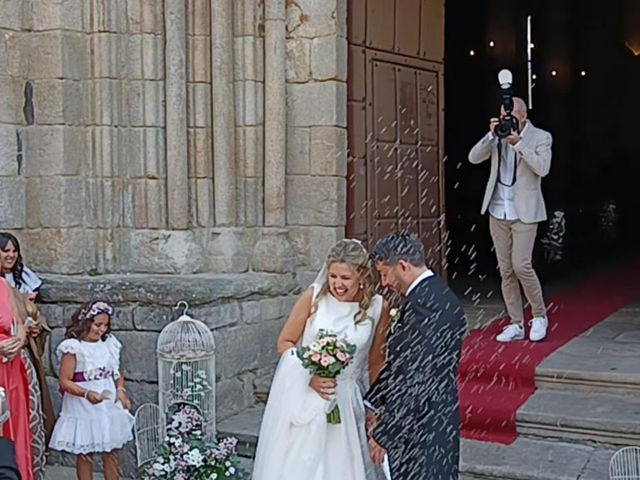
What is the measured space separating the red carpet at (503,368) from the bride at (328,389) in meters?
1.22

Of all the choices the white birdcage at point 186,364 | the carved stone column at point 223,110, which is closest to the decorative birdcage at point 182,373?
the white birdcage at point 186,364

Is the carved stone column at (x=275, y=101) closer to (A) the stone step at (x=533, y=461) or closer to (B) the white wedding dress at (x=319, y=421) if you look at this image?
(B) the white wedding dress at (x=319, y=421)

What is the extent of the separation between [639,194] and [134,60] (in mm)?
13597

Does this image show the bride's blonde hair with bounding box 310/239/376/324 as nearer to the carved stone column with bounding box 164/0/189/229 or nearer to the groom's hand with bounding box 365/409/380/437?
the groom's hand with bounding box 365/409/380/437

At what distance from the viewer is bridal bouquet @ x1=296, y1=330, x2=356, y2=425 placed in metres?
3.76

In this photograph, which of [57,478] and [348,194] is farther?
[348,194]

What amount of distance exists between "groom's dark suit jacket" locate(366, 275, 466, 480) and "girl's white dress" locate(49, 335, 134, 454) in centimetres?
189

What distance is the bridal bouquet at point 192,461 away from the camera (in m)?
4.25

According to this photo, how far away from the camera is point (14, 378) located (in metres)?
4.58

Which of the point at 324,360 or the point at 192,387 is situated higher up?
the point at 324,360

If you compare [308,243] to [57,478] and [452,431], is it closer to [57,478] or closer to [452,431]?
[57,478]

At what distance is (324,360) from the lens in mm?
3752

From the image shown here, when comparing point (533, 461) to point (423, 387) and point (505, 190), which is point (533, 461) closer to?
point (423, 387)

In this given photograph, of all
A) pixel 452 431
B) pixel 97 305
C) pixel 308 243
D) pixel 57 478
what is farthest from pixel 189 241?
pixel 452 431
